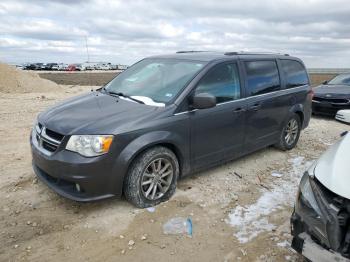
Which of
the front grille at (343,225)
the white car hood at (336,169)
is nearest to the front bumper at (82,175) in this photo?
the white car hood at (336,169)

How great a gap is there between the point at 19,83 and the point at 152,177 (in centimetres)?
1752

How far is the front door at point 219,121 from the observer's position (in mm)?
4645

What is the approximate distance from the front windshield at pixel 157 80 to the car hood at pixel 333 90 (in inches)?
286

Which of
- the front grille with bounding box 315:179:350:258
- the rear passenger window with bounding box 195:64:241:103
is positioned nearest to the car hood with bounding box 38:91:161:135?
the rear passenger window with bounding box 195:64:241:103

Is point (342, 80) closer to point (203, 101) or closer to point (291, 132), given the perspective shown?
point (291, 132)

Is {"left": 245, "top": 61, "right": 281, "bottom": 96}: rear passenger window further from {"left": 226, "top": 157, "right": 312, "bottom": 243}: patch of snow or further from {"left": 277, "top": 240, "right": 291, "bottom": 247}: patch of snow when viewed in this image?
{"left": 277, "top": 240, "right": 291, "bottom": 247}: patch of snow

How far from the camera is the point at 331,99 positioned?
10609 millimetres

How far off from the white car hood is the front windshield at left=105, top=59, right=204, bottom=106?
2.00m

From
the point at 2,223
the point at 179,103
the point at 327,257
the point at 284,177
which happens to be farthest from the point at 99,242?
the point at 284,177

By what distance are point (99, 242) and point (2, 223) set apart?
3.82ft

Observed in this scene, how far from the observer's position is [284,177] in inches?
219

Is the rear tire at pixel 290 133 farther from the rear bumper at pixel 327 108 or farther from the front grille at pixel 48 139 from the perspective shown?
the rear bumper at pixel 327 108

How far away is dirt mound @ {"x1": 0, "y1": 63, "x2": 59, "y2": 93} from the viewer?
18.5 m

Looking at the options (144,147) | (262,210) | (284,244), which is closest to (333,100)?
(262,210)
